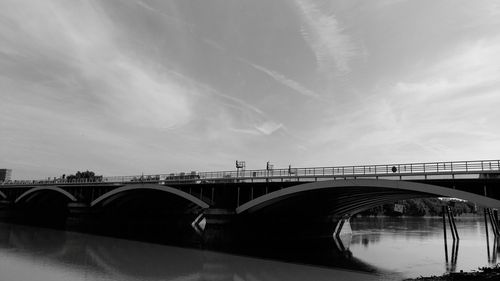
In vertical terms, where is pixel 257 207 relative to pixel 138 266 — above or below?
above

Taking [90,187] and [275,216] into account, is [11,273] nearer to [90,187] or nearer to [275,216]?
[275,216]

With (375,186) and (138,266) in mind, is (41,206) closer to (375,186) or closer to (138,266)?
(138,266)

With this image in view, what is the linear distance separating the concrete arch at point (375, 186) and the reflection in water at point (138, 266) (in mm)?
7235

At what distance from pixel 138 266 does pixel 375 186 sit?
16.9 m

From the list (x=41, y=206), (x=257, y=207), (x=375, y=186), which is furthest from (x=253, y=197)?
(x=41, y=206)

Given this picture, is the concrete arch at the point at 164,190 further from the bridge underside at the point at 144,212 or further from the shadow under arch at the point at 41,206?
the shadow under arch at the point at 41,206

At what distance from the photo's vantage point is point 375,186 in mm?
25953

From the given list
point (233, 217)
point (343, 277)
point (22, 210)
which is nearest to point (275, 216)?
point (233, 217)

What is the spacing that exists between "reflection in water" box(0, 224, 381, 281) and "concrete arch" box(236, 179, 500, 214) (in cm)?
723

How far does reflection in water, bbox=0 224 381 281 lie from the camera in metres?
18.4

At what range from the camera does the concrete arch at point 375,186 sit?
2195 cm

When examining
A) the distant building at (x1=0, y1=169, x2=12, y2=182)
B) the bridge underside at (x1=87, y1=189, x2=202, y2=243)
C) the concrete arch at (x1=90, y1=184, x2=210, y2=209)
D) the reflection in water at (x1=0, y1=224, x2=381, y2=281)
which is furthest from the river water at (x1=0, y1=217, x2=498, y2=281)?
the distant building at (x1=0, y1=169, x2=12, y2=182)

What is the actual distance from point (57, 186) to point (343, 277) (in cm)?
5541

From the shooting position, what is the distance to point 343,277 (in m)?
19.3
